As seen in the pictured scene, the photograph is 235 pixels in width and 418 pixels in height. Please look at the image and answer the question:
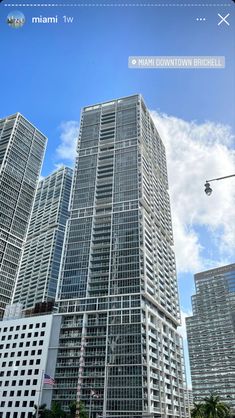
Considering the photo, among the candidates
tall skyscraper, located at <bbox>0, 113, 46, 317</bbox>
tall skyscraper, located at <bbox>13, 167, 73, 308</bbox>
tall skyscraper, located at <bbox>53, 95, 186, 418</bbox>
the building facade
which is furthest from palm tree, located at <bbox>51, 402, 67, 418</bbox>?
tall skyscraper, located at <bbox>13, 167, 73, 308</bbox>

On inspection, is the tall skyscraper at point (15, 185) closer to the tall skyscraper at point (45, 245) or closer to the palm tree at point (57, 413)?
the tall skyscraper at point (45, 245)

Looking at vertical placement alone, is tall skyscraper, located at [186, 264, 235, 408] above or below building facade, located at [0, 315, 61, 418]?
above

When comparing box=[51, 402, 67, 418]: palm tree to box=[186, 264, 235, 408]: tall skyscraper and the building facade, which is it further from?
box=[186, 264, 235, 408]: tall skyscraper

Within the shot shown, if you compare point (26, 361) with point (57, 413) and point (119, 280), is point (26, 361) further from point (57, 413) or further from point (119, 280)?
point (119, 280)

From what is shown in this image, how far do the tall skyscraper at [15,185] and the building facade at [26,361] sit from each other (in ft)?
148

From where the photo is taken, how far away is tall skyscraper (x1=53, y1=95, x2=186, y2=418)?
7688cm

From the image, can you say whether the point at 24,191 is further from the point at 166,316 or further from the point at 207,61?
the point at 207,61

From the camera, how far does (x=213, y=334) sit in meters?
174

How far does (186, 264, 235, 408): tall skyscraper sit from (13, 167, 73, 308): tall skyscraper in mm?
78455

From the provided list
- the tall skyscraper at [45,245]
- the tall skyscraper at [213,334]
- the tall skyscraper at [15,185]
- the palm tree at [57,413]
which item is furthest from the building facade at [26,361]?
the tall skyscraper at [213,334]

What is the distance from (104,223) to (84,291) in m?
21.8

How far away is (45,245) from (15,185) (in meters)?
32.5

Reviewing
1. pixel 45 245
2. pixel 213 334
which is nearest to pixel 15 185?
pixel 45 245

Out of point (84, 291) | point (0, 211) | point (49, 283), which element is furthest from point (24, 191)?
point (84, 291)
